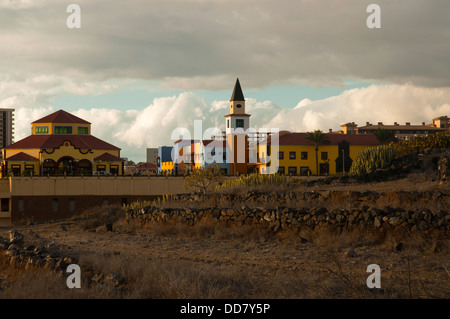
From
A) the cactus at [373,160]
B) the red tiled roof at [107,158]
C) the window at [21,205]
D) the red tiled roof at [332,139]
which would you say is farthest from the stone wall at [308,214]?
the red tiled roof at [332,139]

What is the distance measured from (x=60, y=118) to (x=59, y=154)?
1014 cm

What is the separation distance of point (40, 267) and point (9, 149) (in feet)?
232

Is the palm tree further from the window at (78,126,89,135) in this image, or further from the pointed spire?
the window at (78,126,89,135)

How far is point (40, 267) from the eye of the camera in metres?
12.6

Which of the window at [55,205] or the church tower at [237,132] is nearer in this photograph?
the window at [55,205]

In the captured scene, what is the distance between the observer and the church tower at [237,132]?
8638cm

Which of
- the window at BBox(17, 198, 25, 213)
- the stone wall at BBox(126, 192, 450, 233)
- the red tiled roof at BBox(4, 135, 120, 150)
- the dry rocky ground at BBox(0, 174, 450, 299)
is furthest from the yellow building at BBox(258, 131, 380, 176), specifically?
the dry rocky ground at BBox(0, 174, 450, 299)

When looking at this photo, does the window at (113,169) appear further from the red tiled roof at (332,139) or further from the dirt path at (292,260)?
the dirt path at (292,260)

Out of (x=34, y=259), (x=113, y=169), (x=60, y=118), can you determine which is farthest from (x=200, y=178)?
(x=60, y=118)

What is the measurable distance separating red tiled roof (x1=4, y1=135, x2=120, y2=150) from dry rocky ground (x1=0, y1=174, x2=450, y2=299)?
2224 inches

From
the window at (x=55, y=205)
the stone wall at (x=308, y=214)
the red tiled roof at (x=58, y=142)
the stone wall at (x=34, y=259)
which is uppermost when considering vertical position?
the red tiled roof at (x=58, y=142)

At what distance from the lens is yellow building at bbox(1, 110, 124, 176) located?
7331 centimetres

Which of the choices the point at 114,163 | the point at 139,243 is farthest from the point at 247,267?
the point at 114,163
